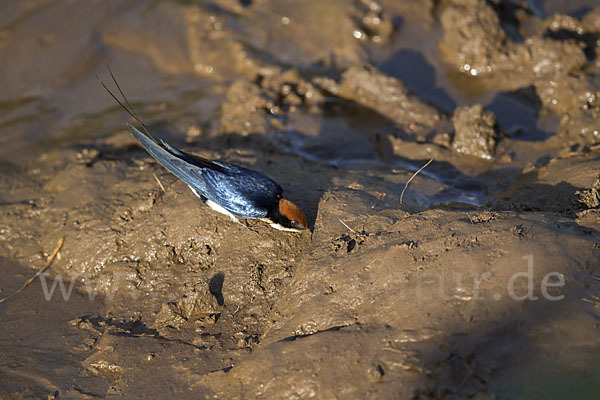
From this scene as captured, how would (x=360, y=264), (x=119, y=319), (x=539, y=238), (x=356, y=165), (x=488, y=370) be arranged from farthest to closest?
(x=356, y=165), (x=119, y=319), (x=360, y=264), (x=539, y=238), (x=488, y=370)

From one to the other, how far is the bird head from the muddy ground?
160 millimetres

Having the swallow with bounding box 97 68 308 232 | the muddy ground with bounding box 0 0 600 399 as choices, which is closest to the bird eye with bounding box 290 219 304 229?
the swallow with bounding box 97 68 308 232

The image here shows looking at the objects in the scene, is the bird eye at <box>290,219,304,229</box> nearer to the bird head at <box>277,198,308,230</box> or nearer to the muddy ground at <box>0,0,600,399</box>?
the bird head at <box>277,198,308,230</box>

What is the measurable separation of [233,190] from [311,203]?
74 cm

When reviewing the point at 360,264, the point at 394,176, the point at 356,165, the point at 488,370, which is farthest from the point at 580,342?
the point at 356,165

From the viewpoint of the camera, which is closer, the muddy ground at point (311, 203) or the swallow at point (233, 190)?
the muddy ground at point (311, 203)

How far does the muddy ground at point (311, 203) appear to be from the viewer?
289cm

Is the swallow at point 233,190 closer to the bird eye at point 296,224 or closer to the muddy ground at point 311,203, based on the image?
the bird eye at point 296,224

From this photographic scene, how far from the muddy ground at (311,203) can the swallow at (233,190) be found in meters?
0.17

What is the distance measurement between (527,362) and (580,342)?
330 mm

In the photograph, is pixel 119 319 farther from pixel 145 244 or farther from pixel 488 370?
pixel 488 370

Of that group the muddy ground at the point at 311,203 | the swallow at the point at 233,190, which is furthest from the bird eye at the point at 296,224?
the muddy ground at the point at 311,203

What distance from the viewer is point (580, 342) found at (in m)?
2.71

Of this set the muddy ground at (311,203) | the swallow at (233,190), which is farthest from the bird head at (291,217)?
the muddy ground at (311,203)
